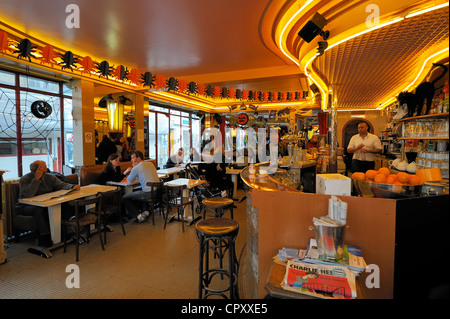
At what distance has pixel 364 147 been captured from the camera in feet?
14.3

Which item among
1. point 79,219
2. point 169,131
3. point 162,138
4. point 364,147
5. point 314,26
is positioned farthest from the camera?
point 169,131

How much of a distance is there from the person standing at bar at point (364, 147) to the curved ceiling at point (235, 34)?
108 centimetres

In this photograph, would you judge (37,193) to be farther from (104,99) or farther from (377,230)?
(104,99)

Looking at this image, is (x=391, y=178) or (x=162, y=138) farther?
(x=162, y=138)

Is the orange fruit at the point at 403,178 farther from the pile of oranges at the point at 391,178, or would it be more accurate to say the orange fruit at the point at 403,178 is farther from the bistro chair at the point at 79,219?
the bistro chair at the point at 79,219

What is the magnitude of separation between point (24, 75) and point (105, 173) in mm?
2651

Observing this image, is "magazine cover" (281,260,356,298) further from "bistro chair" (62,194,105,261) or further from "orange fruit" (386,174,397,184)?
"bistro chair" (62,194,105,261)

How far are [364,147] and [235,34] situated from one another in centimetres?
302

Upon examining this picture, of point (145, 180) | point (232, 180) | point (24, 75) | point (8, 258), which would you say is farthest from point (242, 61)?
point (8, 258)

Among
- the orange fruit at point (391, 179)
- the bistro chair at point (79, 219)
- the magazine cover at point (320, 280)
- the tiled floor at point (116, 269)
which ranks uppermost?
the orange fruit at point (391, 179)

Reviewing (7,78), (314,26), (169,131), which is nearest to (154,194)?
(7,78)

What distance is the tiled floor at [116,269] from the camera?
2580mm

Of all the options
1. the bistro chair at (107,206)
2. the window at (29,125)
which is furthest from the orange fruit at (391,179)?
the window at (29,125)

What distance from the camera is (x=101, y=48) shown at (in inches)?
197
